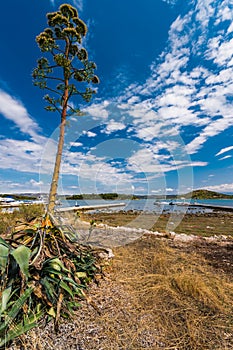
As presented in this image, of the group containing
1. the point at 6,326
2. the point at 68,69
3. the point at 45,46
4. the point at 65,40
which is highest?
the point at 65,40

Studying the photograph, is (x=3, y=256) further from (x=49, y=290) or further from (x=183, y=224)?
(x=183, y=224)

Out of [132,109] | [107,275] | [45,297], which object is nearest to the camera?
[45,297]

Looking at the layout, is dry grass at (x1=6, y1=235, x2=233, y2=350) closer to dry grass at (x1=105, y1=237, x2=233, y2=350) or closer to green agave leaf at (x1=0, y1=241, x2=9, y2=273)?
dry grass at (x1=105, y1=237, x2=233, y2=350)

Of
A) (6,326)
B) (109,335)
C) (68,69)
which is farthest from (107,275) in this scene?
(68,69)

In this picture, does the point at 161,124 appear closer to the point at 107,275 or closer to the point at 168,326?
the point at 107,275

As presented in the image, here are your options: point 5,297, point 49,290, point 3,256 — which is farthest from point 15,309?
point 3,256

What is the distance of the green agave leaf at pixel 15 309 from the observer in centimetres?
131

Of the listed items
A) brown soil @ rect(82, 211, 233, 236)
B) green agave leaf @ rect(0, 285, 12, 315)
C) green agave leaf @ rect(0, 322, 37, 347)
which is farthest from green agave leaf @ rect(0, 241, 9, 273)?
brown soil @ rect(82, 211, 233, 236)

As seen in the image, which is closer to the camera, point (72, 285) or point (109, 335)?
point (109, 335)

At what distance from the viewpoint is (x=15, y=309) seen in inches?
54.5

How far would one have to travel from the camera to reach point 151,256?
11.0ft

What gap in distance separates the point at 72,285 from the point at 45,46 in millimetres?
3458

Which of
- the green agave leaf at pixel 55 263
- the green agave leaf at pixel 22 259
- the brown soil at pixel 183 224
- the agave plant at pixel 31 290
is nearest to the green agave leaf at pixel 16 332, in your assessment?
the agave plant at pixel 31 290

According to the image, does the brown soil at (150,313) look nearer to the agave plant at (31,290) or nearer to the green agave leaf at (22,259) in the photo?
the agave plant at (31,290)
